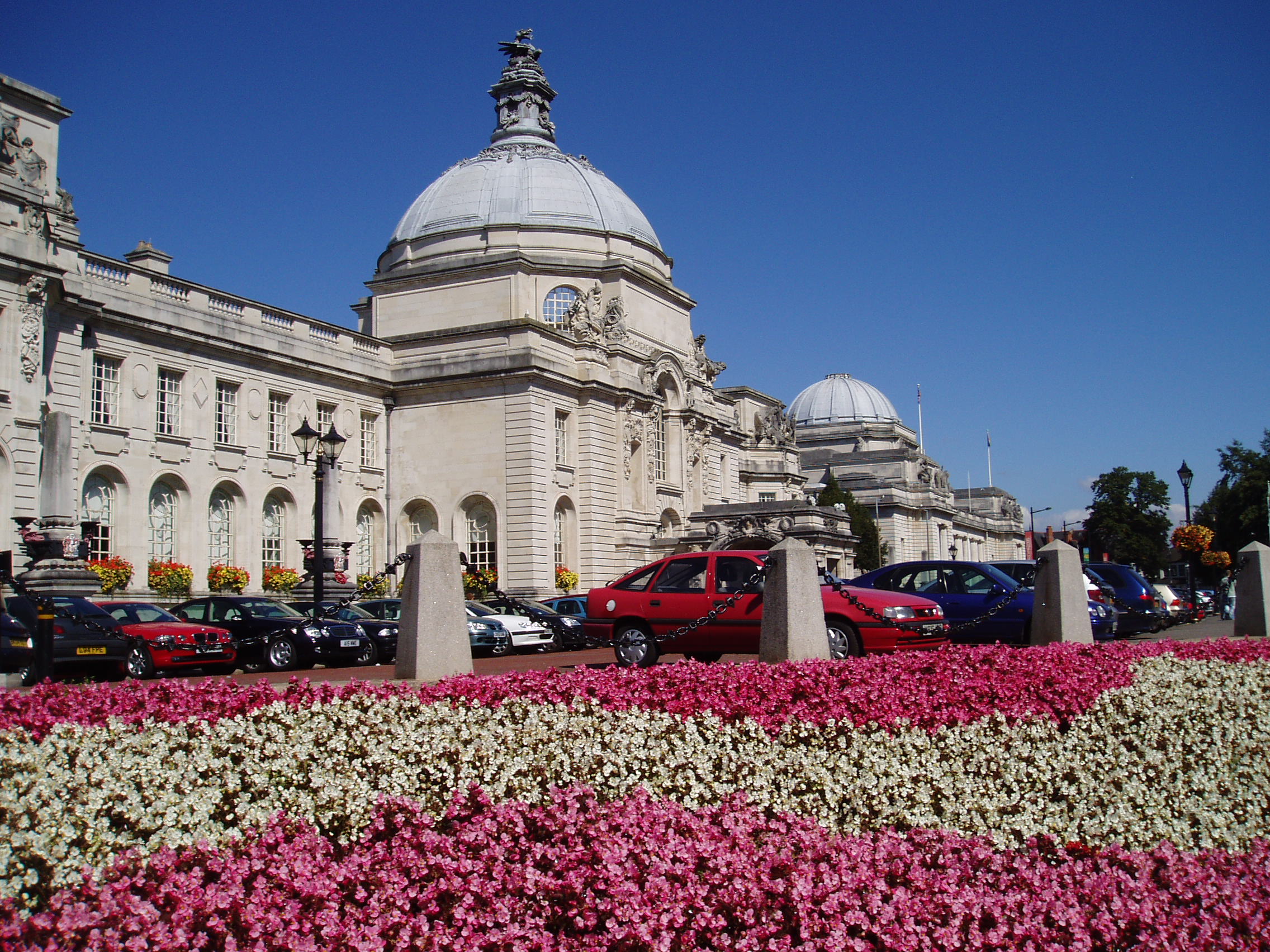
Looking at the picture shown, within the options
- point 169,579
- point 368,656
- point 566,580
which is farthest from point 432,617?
point 566,580

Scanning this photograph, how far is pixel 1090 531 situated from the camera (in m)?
102

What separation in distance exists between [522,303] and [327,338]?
962 cm

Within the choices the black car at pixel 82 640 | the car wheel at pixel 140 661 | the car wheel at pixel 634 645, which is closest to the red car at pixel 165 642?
the car wheel at pixel 140 661

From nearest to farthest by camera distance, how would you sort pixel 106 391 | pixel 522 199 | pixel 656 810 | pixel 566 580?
pixel 656 810 < pixel 106 391 < pixel 566 580 < pixel 522 199

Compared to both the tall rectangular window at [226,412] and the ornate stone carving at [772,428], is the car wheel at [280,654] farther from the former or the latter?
the ornate stone carving at [772,428]

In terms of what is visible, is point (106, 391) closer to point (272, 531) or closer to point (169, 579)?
point (169, 579)

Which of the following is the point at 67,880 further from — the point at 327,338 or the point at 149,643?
the point at 327,338

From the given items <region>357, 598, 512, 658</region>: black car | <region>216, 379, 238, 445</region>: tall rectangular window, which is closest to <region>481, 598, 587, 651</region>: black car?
<region>357, 598, 512, 658</region>: black car

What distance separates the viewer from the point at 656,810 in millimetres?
6711

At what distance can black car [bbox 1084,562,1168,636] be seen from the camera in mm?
26172

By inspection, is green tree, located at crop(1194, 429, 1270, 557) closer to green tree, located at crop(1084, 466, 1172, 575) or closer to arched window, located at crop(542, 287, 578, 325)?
green tree, located at crop(1084, 466, 1172, 575)

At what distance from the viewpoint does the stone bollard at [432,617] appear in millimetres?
12094

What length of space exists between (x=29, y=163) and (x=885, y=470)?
76.4 m

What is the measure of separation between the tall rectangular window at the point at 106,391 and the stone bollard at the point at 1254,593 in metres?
30.2
